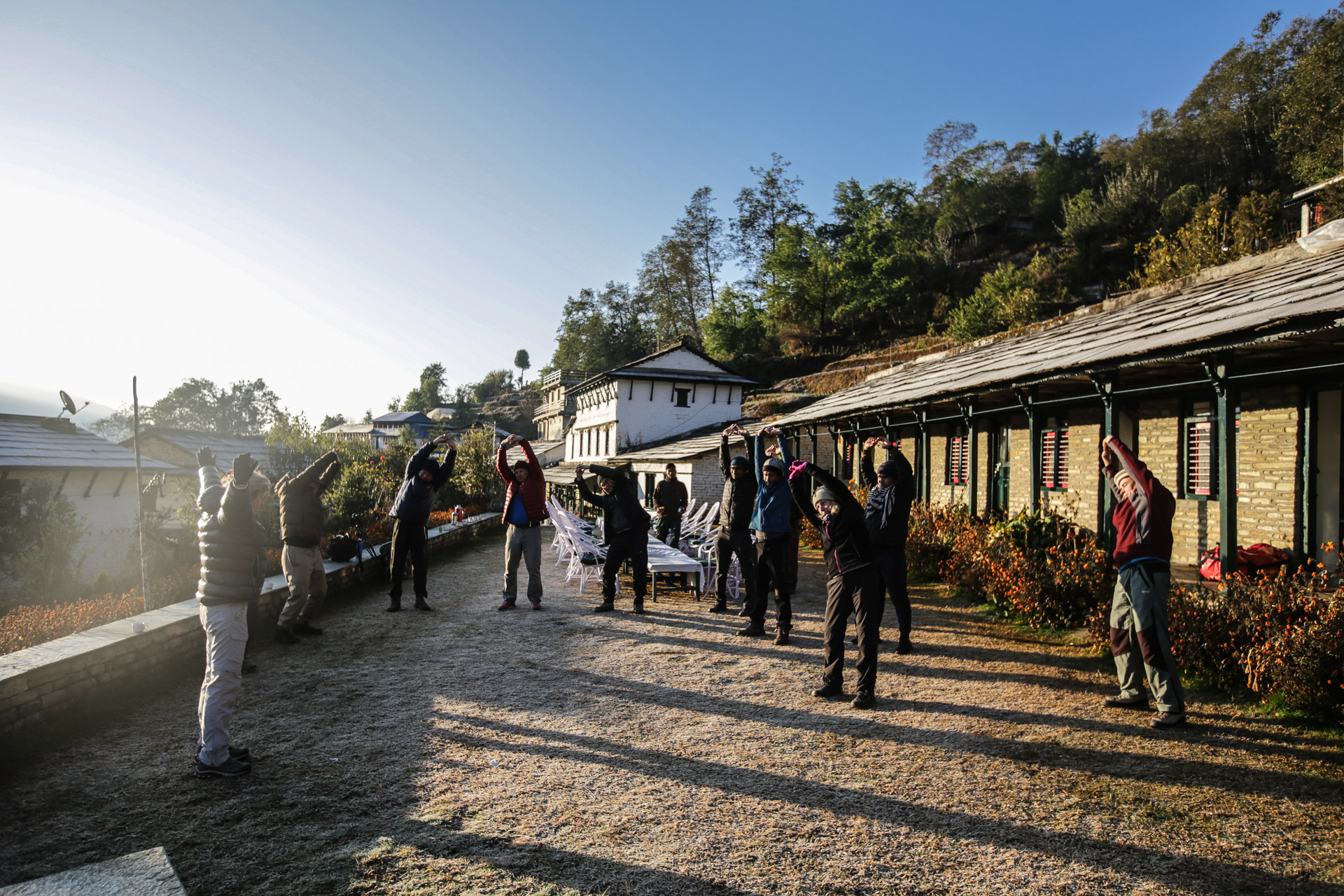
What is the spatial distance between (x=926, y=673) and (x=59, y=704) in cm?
645

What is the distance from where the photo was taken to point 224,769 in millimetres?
3963

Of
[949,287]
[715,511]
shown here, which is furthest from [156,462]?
[949,287]

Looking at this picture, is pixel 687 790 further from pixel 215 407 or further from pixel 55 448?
pixel 215 407

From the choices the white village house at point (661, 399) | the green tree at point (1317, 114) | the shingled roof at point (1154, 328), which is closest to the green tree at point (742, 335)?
the white village house at point (661, 399)

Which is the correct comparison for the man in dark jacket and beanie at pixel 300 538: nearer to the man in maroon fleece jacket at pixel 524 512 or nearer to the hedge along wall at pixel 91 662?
the hedge along wall at pixel 91 662

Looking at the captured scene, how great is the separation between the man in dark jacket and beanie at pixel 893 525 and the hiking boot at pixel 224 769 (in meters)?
4.90

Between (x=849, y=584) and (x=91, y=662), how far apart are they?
5480 mm

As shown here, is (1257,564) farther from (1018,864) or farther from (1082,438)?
(1018,864)

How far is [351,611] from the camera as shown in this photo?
8312mm

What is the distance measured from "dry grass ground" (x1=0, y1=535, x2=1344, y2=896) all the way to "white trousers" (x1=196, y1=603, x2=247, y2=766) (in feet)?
0.64

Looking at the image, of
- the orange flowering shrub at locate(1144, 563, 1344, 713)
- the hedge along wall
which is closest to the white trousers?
the hedge along wall

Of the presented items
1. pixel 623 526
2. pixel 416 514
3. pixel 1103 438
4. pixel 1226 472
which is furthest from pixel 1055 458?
pixel 416 514

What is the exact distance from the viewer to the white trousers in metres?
3.96

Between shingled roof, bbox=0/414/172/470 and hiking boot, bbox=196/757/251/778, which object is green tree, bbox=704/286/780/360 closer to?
shingled roof, bbox=0/414/172/470
